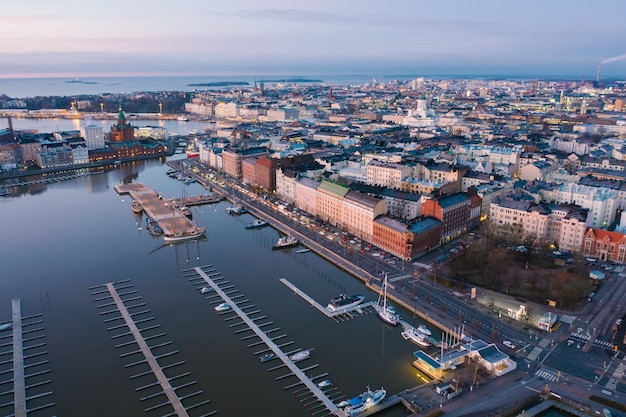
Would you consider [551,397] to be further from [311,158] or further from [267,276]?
[311,158]

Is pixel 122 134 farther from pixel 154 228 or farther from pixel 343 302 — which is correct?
pixel 343 302

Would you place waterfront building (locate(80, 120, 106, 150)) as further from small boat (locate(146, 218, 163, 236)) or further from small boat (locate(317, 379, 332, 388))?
small boat (locate(317, 379, 332, 388))

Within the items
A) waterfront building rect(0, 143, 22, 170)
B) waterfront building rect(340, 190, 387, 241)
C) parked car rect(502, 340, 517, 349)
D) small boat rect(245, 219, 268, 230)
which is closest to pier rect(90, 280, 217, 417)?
small boat rect(245, 219, 268, 230)

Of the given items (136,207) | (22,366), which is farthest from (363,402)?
(136,207)

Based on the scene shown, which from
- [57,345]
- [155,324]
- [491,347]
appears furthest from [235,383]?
[491,347]

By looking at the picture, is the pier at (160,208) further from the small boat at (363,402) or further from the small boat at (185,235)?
the small boat at (363,402)

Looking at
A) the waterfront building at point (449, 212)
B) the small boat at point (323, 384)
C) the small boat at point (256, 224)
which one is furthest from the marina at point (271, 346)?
the waterfront building at point (449, 212)
